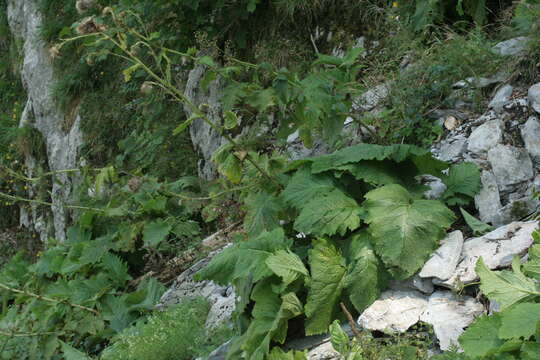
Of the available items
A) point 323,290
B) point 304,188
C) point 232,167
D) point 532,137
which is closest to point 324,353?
point 323,290

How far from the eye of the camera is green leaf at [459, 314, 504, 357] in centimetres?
242

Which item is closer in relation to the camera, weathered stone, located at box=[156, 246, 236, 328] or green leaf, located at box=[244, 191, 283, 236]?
green leaf, located at box=[244, 191, 283, 236]

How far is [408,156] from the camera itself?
3.64 meters

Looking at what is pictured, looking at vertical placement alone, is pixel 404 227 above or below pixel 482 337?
above

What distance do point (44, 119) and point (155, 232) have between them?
5.65m

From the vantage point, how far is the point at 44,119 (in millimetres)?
10141

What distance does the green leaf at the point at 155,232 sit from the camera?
5.29 m

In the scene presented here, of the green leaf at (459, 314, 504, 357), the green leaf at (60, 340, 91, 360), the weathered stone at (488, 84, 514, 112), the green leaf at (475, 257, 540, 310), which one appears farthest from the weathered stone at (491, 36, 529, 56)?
the green leaf at (60, 340, 91, 360)

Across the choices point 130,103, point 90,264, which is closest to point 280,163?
point 90,264

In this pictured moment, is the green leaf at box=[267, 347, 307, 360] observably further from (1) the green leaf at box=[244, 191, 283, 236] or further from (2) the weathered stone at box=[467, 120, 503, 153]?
(2) the weathered stone at box=[467, 120, 503, 153]

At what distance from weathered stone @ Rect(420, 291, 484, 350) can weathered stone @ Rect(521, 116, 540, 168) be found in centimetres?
120

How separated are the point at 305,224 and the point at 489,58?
2149mm

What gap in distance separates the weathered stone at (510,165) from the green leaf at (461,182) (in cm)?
16

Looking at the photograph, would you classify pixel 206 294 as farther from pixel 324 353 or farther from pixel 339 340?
pixel 339 340
